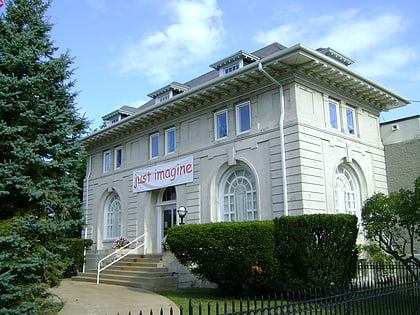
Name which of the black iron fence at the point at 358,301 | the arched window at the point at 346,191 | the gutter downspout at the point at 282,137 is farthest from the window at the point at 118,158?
the black iron fence at the point at 358,301

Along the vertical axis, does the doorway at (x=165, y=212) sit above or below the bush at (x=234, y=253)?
above

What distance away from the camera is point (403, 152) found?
18750 millimetres

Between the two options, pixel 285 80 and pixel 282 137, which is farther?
pixel 285 80

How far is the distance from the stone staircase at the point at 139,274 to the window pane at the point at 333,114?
8.12 metres

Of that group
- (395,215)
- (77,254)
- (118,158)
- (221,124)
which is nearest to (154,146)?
(118,158)

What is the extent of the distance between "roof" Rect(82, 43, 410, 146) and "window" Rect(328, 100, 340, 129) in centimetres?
56

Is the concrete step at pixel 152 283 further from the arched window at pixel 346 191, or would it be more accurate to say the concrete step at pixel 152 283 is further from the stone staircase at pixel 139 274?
the arched window at pixel 346 191

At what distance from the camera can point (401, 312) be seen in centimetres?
822

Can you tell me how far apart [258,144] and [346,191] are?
13.1 feet

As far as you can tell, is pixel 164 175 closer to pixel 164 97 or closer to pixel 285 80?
pixel 164 97

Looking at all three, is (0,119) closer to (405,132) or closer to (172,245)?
(172,245)

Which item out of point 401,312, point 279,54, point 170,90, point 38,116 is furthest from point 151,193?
point 401,312

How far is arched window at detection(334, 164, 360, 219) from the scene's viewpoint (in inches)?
625

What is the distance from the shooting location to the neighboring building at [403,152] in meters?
18.7
